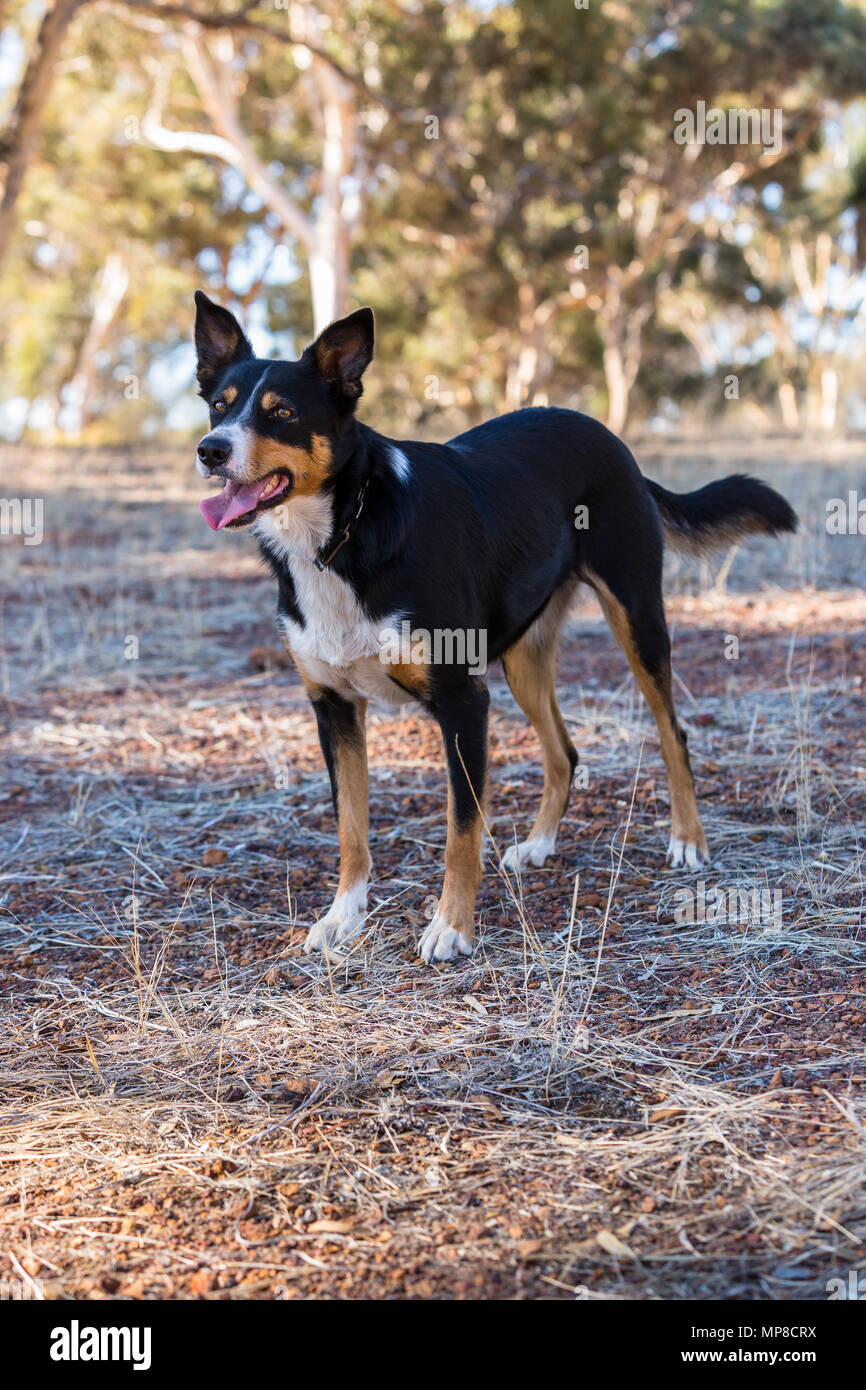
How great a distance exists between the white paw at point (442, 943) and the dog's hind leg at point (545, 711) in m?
0.72

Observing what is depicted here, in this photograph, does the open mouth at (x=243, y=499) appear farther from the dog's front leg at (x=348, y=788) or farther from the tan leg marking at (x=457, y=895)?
the tan leg marking at (x=457, y=895)

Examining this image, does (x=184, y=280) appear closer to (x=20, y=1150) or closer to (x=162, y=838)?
(x=162, y=838)

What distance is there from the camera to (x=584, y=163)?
77.6 feet

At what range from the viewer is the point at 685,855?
445 centimetres

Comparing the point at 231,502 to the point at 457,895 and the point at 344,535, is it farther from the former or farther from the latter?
the point at 457,895

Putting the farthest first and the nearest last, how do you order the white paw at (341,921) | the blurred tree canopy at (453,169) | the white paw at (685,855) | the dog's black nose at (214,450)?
the blurred tree canopy at (453,169) → the white paw at (685,855) → the white paw at (341,921) → the dog's black nose at (214,450)

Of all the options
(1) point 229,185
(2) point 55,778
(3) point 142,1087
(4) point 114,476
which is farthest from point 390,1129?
(1) point 229,185

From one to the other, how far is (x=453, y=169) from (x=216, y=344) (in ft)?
69.0

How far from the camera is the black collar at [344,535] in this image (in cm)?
384

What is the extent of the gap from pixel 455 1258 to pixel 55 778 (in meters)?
3.82

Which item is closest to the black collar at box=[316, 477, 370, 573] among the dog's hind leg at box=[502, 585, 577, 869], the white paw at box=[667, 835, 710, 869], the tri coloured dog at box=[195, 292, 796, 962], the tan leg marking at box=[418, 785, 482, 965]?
the tri coloured dog at box=[195, 292, 796, 962]

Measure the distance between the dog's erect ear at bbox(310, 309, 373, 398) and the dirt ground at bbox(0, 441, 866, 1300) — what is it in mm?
1708

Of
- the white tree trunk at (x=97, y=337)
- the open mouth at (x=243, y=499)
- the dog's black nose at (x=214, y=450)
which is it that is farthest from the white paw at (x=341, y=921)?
the white tree trunk at (x=97, y=337)

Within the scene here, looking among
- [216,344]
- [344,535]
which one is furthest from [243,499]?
[216,344]
